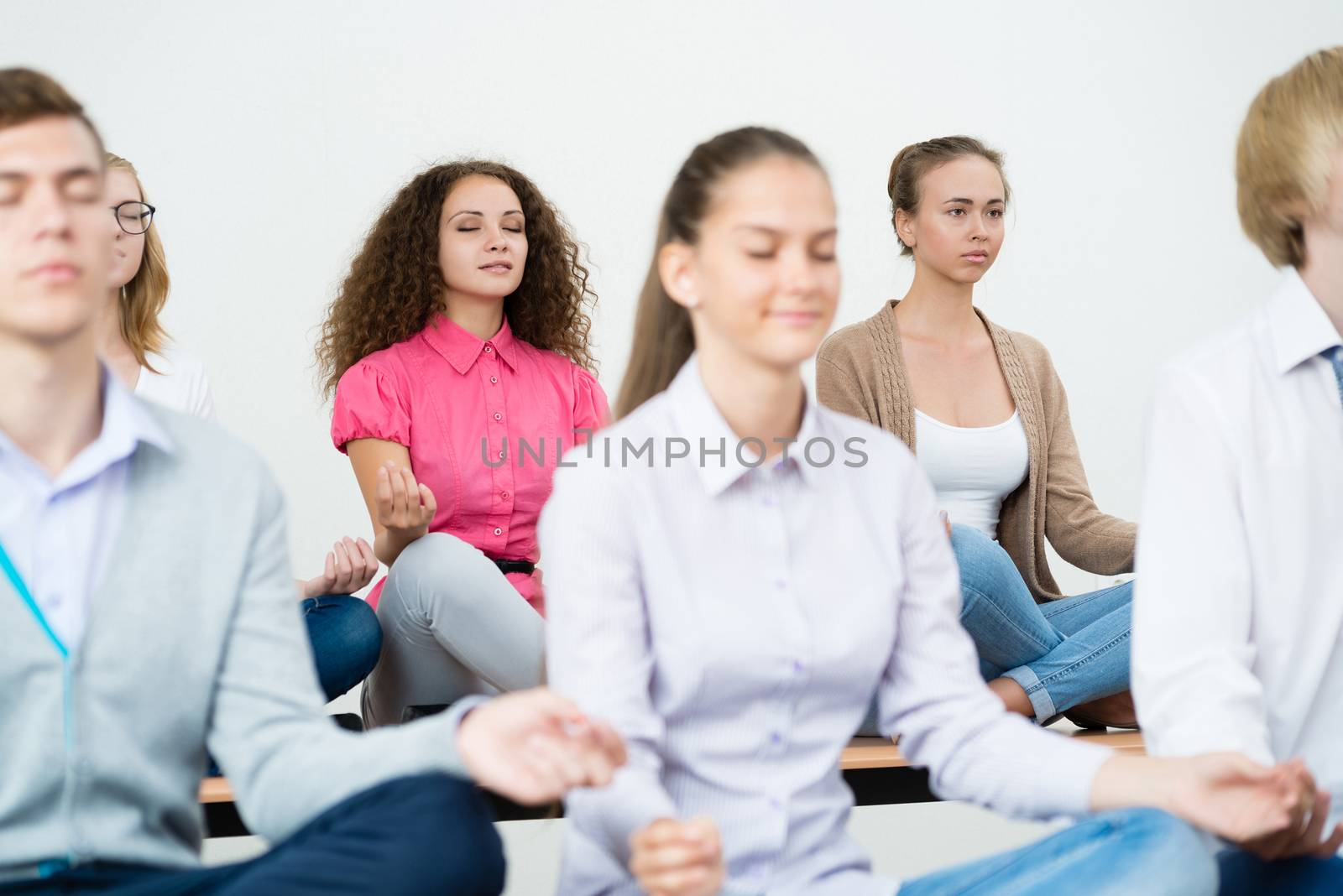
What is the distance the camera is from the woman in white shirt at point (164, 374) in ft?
7.92

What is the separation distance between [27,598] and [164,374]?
4.61 feet

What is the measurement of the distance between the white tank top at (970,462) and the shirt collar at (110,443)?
5.33 ft

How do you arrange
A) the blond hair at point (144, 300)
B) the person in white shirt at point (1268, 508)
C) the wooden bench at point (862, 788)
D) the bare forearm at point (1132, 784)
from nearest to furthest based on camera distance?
the bare forearm at point (1132, 784)
the person in white shirt at point (1268, 508)
the wooden bench at point (862, 788)
the blond hair at point (144, 300)

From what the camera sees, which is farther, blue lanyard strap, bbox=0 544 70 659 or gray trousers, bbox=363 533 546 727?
gray trousers, bbox=363 533 546 727

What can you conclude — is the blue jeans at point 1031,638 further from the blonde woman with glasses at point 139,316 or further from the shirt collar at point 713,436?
the blonde woman with glasses at point 139,316

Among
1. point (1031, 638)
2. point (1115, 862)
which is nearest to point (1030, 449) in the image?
point (1031, 638)

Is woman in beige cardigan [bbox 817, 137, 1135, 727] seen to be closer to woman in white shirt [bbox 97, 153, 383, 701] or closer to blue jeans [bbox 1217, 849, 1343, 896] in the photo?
woman in white shirt [bbox 97, 153, 383, 701]

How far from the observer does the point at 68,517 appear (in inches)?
51.4

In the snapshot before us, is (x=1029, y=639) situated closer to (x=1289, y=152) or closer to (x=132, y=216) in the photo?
(x=1289, y=152)

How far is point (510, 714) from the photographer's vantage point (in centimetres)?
120

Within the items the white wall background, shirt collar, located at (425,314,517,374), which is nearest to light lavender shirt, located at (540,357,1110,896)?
shirt collar, located at (425,314,517,374)

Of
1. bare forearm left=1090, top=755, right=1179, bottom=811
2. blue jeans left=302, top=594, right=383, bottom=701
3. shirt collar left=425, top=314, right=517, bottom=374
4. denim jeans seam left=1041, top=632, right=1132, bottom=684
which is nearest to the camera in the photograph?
bare forearm left=1090, top=755, right=1179, bottom=811

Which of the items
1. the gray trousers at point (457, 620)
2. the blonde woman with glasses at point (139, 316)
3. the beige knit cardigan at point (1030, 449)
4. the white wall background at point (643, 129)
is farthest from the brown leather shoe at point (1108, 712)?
the blonde woman with glasses at point (139, 316)

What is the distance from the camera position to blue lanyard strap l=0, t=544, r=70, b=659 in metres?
1.26
